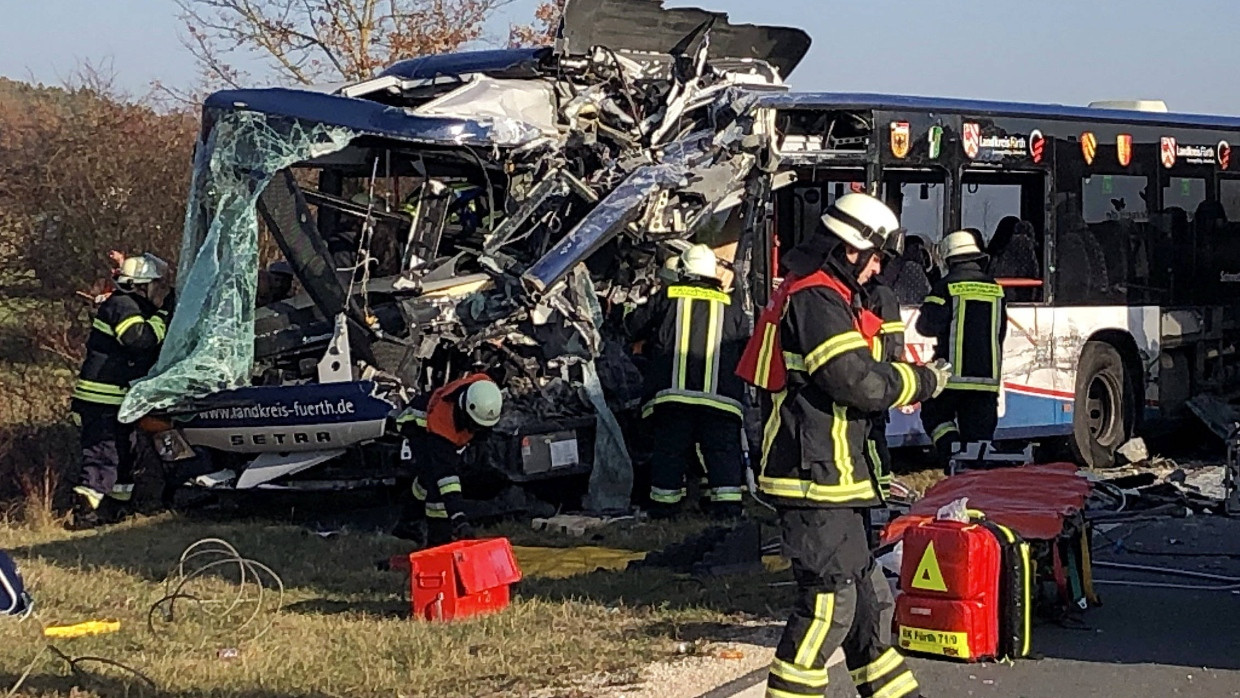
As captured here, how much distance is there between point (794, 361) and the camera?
5617 millimetres

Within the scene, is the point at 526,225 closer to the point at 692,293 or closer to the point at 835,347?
the point at 692,293

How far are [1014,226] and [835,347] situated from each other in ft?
26.3

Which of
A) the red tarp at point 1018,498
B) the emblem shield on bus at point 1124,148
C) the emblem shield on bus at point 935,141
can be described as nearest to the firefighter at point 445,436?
the red tarp at point 1018,498

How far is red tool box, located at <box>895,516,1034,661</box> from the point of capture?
276 inches

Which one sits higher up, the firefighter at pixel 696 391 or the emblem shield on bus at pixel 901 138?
the emblem shield on bus at pixel 901 138

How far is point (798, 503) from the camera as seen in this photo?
223 inches

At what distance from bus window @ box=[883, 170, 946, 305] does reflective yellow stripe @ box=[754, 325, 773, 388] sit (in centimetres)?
656

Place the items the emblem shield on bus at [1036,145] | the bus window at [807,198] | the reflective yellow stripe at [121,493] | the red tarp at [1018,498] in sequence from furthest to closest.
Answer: the emblem shield on bus at [1036,145], the bus window at [807,198], the reflective yellow stripe at [121,493], the red tarp at [1018,498]

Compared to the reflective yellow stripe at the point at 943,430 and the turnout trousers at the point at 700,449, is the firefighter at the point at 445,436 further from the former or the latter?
the reflective yellow stripe at the point at 943,430

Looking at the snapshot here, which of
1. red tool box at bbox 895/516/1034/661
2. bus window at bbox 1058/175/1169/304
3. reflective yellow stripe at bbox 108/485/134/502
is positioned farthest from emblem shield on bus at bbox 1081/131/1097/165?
reflective yellow stripe at bbox 108/485/134/502

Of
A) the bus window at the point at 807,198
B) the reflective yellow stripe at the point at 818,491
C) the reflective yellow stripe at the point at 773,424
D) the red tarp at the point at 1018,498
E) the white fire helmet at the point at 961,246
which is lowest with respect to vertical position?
the red tarp at the point at 1018,498

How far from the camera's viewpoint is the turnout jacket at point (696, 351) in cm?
1052

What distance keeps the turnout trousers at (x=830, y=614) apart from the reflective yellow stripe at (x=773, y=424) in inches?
8.6

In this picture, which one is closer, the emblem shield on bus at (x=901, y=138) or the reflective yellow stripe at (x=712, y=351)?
the reflective yellow stripe at (x=712, y=351)
